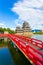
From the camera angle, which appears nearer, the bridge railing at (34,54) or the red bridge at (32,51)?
the bridge railing at (34,54)

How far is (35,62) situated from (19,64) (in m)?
9.68

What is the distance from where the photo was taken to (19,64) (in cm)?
2203

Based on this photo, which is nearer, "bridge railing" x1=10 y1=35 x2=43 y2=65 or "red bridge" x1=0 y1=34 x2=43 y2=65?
"bridge railing" x1=10 y1=35 x2=43 y2=65

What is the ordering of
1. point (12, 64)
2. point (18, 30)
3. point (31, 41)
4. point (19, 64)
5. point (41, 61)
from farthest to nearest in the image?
point (18, 30), point (31, 41), point (12, 64), point (19, 64), point (41, 61)

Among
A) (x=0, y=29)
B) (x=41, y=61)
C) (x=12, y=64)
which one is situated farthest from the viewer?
(x=0, y=29)

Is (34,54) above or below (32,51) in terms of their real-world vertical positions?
above

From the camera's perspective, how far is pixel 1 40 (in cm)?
6831

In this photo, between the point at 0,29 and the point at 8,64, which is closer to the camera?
the point at 8,64

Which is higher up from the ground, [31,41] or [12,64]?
[31,41]

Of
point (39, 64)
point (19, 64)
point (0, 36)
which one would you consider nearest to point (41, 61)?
point (39, 64)

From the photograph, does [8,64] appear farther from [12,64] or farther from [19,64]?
[19,64]

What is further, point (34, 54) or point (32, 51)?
point (32, 51)

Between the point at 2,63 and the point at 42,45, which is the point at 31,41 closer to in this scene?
the point at 42,45

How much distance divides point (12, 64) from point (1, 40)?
148 ft
